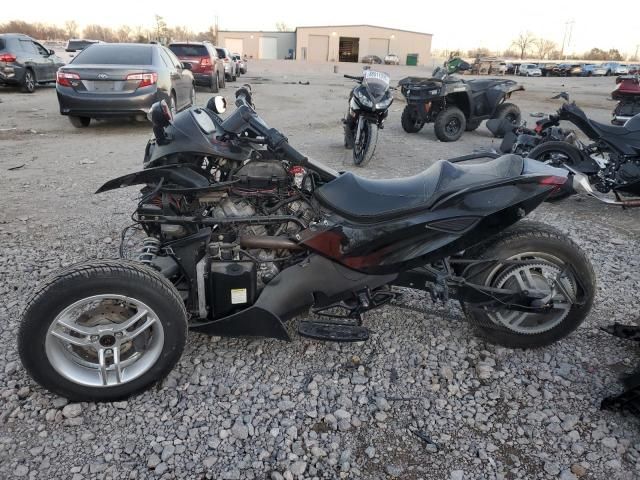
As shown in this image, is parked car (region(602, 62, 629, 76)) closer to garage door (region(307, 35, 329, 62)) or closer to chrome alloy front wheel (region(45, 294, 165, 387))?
garage door (region(307, 35, 329, 62))

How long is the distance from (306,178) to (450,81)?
8063 millimetres

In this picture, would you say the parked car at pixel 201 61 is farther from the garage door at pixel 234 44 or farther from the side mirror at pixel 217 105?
the garage door at pixel 234 44

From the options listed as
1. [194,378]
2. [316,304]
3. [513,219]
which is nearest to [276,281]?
[316,304]

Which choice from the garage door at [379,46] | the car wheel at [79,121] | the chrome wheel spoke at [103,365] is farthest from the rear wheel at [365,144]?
the garage door at [379,46]


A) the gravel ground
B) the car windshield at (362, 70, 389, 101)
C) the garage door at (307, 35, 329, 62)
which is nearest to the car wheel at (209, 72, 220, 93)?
the car windshield at (362, 70, 389, 101)

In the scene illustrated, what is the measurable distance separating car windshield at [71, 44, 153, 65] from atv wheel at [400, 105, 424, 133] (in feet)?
17.6

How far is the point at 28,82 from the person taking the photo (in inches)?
577

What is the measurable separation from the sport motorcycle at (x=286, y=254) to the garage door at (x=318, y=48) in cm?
7336

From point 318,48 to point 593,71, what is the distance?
38.8 meters

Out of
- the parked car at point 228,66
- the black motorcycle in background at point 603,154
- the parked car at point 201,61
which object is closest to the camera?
the black motorcycle in background at point 603,154

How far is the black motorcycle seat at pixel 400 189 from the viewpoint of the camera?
8.50 ft

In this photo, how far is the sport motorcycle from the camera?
2453mm

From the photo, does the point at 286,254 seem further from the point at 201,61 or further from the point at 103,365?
the point at 201,61

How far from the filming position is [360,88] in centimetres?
752
